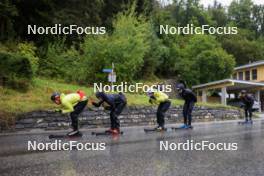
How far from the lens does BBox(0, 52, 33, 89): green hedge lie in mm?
16741

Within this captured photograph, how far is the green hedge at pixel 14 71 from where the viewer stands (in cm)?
1674

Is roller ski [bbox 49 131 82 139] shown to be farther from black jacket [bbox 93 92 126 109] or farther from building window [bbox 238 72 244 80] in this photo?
building window [bbox 238 72 244 80]

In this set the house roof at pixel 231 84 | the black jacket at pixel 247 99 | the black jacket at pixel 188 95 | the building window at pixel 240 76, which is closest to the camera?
the black jacket at pixel 188 95

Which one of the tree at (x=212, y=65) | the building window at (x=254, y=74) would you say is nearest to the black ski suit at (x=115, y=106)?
the tree at (x=212, y=65)

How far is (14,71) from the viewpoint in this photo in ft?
56.3

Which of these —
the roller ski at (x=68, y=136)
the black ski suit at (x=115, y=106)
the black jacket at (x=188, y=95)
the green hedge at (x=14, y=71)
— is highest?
the green hedge at (x=14, y=71)

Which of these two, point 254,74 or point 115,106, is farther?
point 254,74

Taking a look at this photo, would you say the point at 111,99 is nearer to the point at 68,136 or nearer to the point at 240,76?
the point at 68,136

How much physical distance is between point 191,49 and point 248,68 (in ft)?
29.0

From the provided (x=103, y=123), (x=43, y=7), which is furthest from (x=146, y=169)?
(x=43, y=7)

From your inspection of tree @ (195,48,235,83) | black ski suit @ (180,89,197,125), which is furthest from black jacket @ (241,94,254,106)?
tree @ (195,48,235,83)

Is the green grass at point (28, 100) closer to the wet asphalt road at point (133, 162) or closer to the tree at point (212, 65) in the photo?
the wet asphalt road at point (133, 162)

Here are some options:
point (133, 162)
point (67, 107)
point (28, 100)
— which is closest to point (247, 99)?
point (28, 100)

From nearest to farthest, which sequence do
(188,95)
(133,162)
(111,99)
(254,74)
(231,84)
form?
1. (133,162)
2. (111,99)
3. (188,95)
4. (231,84)
5. (254,74)
